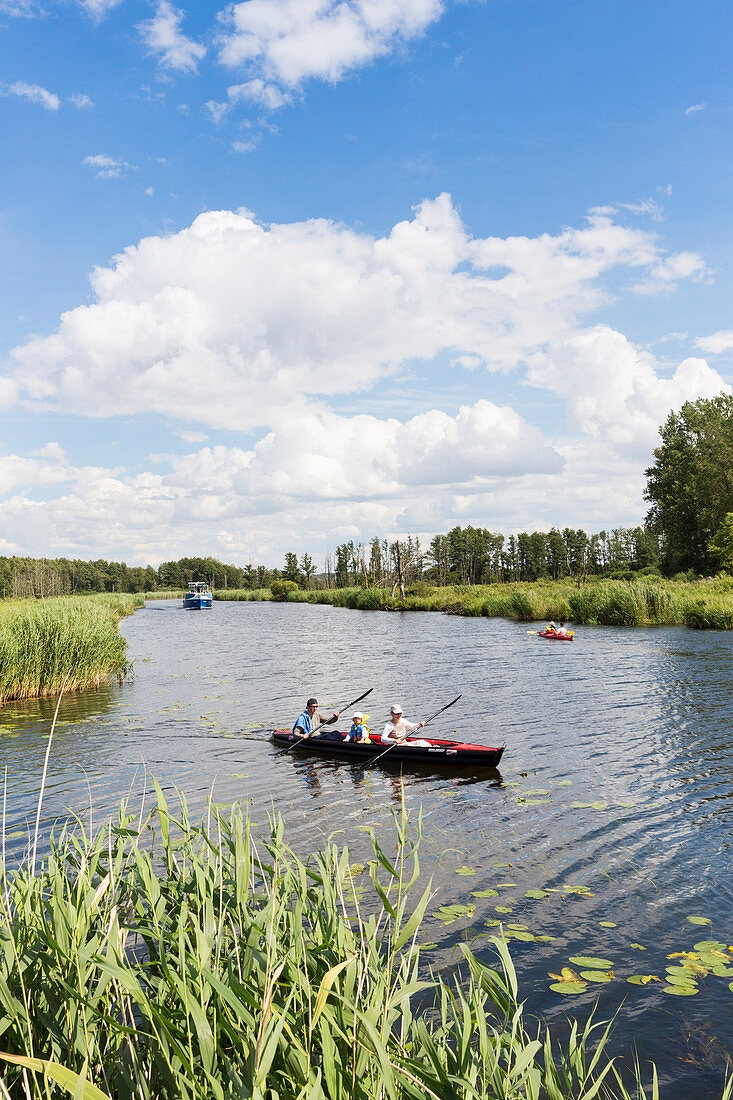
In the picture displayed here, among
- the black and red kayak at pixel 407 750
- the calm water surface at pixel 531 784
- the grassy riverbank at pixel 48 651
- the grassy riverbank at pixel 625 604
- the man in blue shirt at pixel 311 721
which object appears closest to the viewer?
the calm water surface at pixel 531 784

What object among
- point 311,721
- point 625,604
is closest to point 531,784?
point 311,721

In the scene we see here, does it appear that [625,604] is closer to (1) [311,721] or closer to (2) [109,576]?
(1) [311,721]

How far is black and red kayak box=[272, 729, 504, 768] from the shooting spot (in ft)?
40.2

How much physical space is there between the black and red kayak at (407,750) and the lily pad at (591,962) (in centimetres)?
590

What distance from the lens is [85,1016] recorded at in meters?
2.88

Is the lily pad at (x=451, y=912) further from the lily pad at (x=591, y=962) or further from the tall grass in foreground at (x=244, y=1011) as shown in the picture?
the tall grass in foreground at (x=244, y=1011)

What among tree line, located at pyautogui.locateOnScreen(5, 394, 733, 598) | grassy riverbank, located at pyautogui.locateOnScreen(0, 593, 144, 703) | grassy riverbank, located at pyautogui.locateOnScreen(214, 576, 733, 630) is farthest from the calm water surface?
tree line, located at pyautogui.locateOnScreen(5, 394, 733, 598)

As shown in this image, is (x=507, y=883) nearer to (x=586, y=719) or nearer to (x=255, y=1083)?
(x=255, y=1083)

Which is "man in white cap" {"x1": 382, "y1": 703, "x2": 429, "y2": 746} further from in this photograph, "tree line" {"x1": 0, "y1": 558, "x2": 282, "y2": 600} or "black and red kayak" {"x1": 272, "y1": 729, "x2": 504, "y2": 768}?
"tree line" {"x1": 0, "y1": 558, "x2": 282, "y2": 600}

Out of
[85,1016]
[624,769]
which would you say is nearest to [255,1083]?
[85,1016]

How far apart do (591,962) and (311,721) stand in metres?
9.54

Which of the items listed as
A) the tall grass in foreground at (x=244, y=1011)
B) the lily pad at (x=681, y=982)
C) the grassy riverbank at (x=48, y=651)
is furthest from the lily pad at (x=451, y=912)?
the grassy riverbank at (x=48, y=651)

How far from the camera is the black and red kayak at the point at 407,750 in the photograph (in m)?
12.3

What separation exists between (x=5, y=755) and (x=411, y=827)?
8865 millimetres
